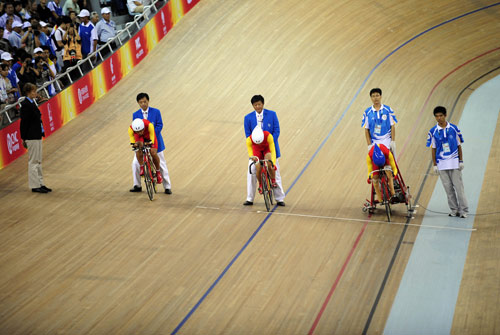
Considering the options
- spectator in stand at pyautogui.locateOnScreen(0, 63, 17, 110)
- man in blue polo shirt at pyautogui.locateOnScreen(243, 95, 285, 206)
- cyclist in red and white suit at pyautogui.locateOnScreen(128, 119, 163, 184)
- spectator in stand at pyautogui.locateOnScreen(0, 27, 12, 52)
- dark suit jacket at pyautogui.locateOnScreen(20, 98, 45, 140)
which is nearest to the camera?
man in blue polo shirt at pyautogui.locateOnScreen(243, 95, 285, 206)

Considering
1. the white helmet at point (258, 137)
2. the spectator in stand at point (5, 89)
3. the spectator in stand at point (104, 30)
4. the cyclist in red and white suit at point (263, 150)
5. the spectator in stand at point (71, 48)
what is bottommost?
the cyclist in red and white suit at point (263, 150)

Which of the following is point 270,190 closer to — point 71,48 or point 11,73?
point 11,73

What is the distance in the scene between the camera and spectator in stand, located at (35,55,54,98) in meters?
10.3

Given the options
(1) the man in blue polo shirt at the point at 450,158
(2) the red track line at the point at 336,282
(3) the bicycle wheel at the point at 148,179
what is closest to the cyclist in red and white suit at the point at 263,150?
(2) the red track line at the point at 336,282

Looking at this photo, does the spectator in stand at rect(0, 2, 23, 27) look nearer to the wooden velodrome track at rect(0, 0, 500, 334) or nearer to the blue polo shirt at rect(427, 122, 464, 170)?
the wooden velodrome track at rect(0, 0, 500, 334)

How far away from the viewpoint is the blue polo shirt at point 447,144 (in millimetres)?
6855

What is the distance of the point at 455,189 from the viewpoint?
23.1ft

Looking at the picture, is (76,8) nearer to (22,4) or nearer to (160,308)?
(22,4)

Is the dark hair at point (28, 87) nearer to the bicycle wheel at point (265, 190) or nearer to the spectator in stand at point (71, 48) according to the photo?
the bicycle wheel at point (265, 190)

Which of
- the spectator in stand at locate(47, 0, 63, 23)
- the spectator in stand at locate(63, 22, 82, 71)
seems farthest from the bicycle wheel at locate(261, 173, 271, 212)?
the spectator in stand at locate(47, 0, 63, 23)

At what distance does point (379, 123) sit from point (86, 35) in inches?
263

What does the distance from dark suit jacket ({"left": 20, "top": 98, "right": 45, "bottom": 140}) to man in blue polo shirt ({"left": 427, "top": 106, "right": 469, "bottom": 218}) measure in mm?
4892

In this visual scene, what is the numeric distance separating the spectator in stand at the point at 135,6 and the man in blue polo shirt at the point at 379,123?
289 inches

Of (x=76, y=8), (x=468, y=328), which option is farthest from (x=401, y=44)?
(x=468, y=328)
